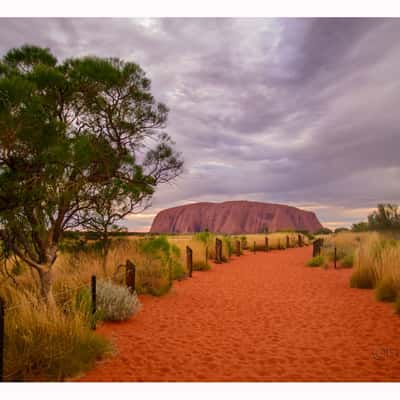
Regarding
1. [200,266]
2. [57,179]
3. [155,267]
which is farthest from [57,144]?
[200,266]

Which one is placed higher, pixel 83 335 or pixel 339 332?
pixel 83 335

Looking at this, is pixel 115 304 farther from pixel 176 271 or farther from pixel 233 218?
pixel 233 218

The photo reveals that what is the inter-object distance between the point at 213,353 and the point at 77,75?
5.37m

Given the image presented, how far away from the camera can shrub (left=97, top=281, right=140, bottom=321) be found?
6637 millimetres

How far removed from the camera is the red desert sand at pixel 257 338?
4387 mm

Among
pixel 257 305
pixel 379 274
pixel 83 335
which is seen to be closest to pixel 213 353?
pixel 83 335

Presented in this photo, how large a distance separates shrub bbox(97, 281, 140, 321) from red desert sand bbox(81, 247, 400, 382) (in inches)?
7.8

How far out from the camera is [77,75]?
20.4 feet

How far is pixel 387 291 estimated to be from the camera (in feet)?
27.8

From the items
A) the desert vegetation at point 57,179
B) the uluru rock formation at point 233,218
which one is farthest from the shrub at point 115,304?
the uluru rock formation at point 233,218

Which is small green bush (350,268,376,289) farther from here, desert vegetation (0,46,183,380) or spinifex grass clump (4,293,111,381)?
spinifex grass clump (4,293,111,381)

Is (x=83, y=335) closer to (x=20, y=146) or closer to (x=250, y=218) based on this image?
(x=20, y=146)

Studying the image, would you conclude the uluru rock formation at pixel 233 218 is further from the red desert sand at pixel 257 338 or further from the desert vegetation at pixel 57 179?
the desert vegetation at pixel 57 179

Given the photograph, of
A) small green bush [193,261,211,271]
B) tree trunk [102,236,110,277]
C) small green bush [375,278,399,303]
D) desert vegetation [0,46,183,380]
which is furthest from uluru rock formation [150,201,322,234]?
desert vegetation [0,46,183,380]
